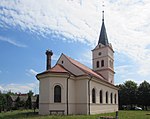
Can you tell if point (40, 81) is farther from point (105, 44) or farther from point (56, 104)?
point (105, 44)

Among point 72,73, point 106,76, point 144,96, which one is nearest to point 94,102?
point 72,73

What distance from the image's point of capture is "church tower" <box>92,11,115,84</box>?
4181cm

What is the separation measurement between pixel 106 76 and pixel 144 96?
24317mm

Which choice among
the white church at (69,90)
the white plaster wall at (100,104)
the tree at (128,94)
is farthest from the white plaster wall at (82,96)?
the tree at (128,94)

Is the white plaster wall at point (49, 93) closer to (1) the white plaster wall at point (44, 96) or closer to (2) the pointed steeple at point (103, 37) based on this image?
(1) the white plaster wall at point (44, 96)

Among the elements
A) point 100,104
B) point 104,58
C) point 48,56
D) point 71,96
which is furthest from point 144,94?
point 48,56

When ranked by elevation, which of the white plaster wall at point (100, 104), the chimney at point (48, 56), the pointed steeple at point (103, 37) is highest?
the pointed steeple at point (103, 37)

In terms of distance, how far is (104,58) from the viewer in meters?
42.0

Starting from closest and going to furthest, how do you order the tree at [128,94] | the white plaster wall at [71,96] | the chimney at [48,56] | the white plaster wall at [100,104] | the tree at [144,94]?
the white plaster wall at [71,96], the white plaster wall at [100,104], the chimney at [48,56], the tree at [144,94], the tree at [128,94]

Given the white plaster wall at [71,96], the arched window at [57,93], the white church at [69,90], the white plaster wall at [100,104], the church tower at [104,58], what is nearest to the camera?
the white church at [69,90]

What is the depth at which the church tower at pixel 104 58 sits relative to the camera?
4181 cm

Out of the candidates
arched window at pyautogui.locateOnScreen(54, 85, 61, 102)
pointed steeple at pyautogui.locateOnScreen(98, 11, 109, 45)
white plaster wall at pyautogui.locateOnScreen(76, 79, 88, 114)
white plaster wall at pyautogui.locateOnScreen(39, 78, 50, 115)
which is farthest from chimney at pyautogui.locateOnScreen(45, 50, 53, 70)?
pointed steeple at pyautogui.locateOnScreen(98, 11, 109, 45)

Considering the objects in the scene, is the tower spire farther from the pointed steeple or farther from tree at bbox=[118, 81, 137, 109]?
tree at bbox=[118, 81, 137, 109]

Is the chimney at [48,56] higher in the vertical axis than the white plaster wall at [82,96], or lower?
higher
